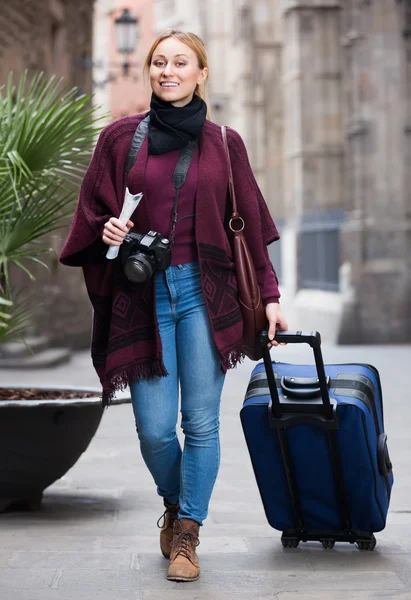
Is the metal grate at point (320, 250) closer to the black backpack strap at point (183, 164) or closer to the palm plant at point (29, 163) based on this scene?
the palm plant at point (29, 163)

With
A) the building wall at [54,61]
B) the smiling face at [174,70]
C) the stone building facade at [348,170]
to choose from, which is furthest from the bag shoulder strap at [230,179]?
the stone building facade at [348,170]

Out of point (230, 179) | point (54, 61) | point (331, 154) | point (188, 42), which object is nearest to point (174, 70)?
point (188, 42)

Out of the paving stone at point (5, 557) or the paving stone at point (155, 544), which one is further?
the paving stone at point (155, 544)

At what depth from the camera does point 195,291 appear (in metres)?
4.56

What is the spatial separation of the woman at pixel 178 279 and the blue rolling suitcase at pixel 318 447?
0.66ft

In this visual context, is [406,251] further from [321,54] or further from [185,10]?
[185,10]

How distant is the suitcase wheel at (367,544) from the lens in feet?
16.2

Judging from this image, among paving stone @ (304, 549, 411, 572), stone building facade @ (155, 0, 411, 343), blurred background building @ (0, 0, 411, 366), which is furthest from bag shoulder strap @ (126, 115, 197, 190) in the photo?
stone building facade @ (155, 0, 411, 343)

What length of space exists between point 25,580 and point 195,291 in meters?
1.17

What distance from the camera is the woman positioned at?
4531 mm

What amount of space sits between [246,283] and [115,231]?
52 cm

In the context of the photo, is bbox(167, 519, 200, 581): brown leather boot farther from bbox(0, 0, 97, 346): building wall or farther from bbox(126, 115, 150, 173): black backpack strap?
bbox(0, 0, 97, 346): building wall

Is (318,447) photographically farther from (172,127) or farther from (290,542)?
(172,127)

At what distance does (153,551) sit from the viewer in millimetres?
5078
